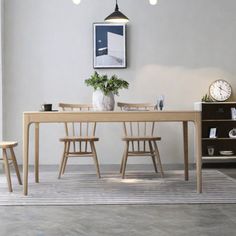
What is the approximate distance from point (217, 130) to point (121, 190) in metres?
2.34

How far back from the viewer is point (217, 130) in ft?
19.1

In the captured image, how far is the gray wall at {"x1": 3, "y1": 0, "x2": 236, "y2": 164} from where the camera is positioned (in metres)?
5.84

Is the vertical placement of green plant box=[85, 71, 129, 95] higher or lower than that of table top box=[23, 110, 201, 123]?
higher

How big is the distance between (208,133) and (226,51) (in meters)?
1.09

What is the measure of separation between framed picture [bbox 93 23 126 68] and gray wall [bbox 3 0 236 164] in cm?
10

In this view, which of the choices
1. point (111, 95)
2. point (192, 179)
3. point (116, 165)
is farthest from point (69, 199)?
point (116, 165)

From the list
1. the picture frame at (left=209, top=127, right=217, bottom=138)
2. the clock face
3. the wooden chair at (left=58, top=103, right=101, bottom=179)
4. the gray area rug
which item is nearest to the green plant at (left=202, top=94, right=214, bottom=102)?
the clock face

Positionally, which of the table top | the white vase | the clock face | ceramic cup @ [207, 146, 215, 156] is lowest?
ceramic cup @ [207, 146, 215, 156]

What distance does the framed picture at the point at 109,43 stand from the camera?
5.78 metres

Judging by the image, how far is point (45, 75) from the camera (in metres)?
5.85

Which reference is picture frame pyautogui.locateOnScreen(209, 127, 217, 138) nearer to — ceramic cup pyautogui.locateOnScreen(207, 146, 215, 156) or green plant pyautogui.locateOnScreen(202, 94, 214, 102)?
ceramic cup pyautogui.locateOnScreen(207, 146, 215, 156)

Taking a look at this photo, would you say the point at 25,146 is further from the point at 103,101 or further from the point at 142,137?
the point at 142,137

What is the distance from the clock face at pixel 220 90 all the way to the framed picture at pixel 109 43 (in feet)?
3.87

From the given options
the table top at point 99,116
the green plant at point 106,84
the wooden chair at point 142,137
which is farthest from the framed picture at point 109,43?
the table top at point 99,116
